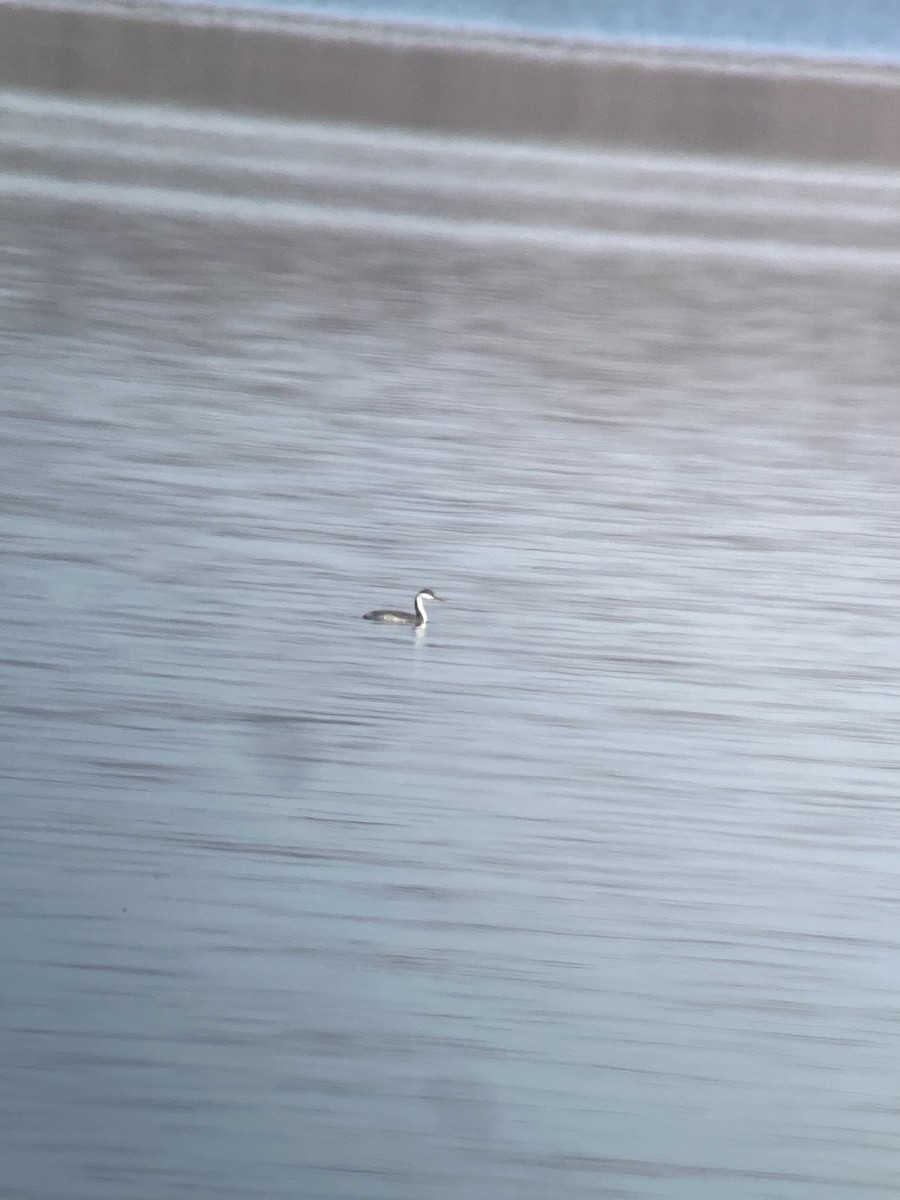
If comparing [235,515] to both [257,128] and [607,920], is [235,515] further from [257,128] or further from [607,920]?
[257,128]

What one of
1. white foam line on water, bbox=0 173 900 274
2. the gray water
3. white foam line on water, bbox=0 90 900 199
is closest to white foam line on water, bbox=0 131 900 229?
white foam line on water, bbox=0 90 900 199

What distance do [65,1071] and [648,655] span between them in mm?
3397

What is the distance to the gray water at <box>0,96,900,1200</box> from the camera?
14.6ft

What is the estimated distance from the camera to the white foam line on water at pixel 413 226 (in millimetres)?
17281

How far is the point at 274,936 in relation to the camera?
5066 mm

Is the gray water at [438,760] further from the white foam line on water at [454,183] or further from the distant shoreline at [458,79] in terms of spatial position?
the distant shoreline at [458,79]

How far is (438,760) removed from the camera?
20.6 feet

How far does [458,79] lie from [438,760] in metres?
29.6

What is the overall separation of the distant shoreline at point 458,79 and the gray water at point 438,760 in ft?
49.8

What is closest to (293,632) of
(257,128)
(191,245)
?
(191,245)

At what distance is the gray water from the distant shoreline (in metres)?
15.2

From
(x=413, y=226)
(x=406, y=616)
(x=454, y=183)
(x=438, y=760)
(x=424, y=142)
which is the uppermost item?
(x=438, y=760)

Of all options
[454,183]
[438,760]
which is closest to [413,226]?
[454,183]

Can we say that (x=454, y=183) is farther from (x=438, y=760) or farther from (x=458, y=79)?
(x=438, y=760)
